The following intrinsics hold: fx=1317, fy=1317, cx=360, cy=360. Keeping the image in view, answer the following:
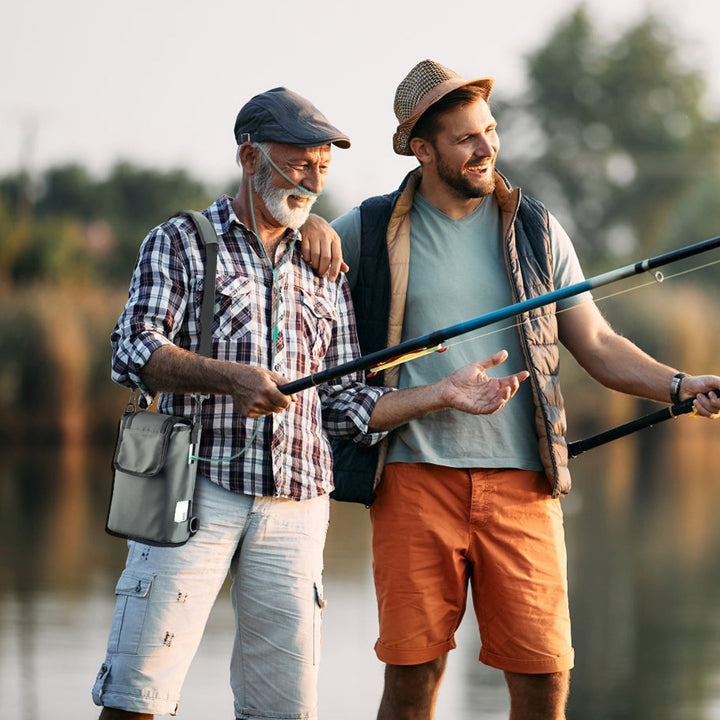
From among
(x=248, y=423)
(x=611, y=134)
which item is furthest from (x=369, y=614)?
(x=611, y=134)

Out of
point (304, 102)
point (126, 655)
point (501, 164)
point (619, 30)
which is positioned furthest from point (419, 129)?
point (619, 30)

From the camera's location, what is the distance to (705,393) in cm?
296

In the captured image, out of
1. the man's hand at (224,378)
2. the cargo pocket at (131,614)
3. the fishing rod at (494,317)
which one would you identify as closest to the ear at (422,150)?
the fishing rod at (494,317)

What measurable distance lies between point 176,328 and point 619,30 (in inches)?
1608

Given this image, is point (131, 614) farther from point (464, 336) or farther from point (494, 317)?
point (464, 336)

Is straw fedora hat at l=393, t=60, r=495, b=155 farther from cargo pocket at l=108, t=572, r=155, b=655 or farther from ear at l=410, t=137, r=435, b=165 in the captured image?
cargo pocket at l=108, t=572, r=155, b=655

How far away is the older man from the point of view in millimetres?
2535

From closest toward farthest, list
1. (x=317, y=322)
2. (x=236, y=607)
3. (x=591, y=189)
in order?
(x=236, y=607)
(x=317, y=322)
(x=591, y=189)

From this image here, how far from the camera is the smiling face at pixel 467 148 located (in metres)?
3.04

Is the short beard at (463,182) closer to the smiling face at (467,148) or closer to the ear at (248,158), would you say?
the smiling face at (467,148)

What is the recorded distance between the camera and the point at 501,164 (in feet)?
121

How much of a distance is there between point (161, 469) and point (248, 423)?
0.66ft

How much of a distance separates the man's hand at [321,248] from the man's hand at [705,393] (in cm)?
84

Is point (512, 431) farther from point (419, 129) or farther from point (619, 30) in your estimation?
point (619, 30)
